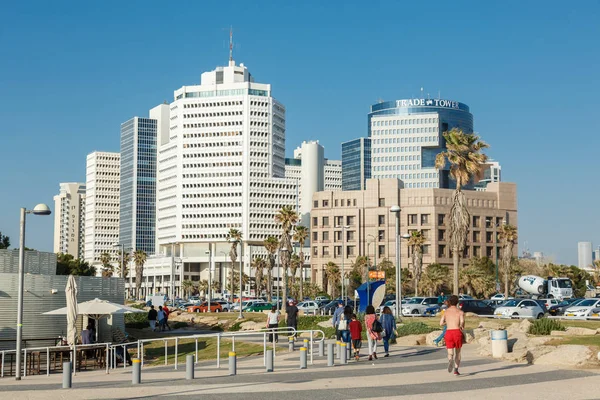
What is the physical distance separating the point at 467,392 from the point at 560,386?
230 centimetres

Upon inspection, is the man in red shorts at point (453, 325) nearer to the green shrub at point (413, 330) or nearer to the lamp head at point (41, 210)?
the lamp head at point (41, 210)

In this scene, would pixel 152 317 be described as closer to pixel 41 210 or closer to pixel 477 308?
pixel 477 308

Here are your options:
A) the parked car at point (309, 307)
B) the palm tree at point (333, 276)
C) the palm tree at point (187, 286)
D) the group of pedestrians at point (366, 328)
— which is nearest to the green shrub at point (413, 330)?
the group of pedestrians at point (366, 328)

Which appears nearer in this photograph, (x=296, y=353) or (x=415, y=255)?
(x=296, y=353)

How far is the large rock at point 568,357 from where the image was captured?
21.0 metres

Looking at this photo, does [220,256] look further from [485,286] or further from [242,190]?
[485,286]

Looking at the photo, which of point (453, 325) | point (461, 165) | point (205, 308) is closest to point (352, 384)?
point (453, 325)

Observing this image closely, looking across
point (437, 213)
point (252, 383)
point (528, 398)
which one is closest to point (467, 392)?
point (528, 398)

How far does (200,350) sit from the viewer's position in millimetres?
37844

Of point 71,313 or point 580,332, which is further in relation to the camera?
point 580,332

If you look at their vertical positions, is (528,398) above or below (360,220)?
below

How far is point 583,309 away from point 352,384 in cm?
3660

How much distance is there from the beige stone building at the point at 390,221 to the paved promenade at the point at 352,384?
391ft

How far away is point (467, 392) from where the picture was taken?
16641 millimetres
